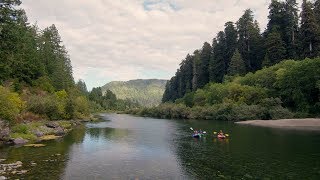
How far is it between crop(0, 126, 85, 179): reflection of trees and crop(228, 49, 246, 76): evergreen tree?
316 ft

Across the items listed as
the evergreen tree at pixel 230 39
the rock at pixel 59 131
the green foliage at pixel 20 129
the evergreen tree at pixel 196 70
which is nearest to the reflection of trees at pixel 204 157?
the rock at pixel 59 131

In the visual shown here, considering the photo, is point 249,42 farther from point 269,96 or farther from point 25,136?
point 25,136

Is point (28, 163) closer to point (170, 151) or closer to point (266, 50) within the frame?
point (170, 151)

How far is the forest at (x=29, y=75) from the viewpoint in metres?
41.3

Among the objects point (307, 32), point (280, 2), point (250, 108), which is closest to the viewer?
point (250, 108)

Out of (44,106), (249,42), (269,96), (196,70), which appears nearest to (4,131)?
(44,106)

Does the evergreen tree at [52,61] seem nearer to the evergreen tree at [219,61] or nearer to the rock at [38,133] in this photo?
the rock at [38,133]

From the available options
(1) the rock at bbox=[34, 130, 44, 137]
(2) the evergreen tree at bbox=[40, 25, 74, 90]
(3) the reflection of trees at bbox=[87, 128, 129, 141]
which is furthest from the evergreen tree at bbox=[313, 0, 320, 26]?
(1) the rock at bbox=[34, 130, 44, 137]

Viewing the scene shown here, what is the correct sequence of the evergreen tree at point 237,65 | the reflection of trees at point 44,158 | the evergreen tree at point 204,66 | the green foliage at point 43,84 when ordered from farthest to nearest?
the evergreen tree at point 204,66 → the evergreen tree at point 237,65 → the green foliage at point 43,84 → the reflection of trees at point 44,158

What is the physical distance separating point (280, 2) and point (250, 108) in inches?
2234

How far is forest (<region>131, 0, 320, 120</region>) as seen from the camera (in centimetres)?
8781

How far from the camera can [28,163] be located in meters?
33.9

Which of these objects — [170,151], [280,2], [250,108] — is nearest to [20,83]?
[170,151]

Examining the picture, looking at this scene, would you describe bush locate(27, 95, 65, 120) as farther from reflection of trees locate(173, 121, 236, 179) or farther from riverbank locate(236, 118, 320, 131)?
riverbank locate(236, 118, 320, 131)
